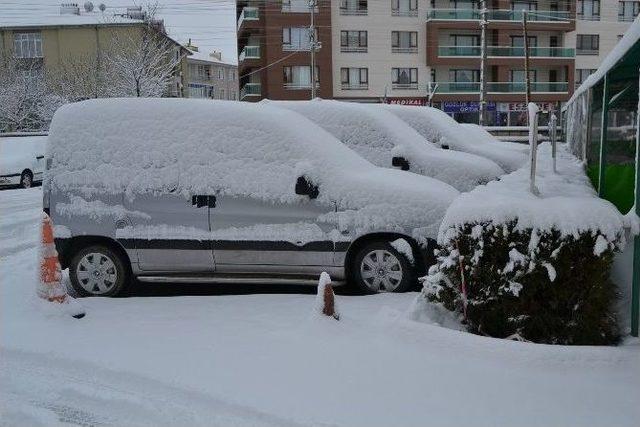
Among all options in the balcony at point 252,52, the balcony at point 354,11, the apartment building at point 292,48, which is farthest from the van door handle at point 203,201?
the balcony at point 354,11

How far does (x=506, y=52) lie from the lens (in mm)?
50250

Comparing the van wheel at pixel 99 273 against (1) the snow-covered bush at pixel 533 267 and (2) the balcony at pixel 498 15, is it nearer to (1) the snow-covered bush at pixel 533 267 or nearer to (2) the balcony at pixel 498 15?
(1) the snow-covered bush at pixel 533 267

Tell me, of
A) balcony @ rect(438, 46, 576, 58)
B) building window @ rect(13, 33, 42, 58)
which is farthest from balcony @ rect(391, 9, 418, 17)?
building window @ rect(13, 33, 42, 58)

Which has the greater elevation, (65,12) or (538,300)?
(65,12)

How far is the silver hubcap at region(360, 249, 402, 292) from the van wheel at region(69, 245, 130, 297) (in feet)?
8.45

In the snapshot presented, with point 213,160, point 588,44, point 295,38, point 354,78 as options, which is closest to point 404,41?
point 354,78

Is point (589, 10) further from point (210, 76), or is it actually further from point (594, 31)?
point (210, 76)

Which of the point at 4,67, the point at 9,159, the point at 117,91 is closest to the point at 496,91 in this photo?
the point at 117,91

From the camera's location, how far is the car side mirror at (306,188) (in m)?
6.39

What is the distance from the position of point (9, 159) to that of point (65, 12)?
4485 cm

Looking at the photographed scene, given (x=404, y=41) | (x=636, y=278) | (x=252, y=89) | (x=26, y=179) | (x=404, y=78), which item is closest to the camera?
(x=636, y=278)

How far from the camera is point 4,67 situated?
41.8 metres

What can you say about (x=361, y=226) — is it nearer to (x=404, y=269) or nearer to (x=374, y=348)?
(x=404, y=269)

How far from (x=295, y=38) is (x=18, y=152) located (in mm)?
30312
